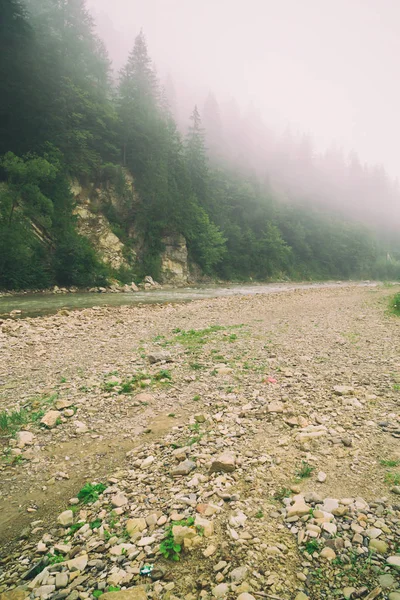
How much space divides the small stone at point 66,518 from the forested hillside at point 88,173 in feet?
70.3

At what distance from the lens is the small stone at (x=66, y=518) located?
9.44ft

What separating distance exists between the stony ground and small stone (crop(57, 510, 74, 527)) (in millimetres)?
13

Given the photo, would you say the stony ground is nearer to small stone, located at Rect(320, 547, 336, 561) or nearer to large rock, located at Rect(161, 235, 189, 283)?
small stone, located at Rect(320, 547, 336, 561)

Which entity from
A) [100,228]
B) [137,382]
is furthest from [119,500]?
[100,228]

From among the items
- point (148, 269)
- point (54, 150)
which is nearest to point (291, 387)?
point (148, 269)

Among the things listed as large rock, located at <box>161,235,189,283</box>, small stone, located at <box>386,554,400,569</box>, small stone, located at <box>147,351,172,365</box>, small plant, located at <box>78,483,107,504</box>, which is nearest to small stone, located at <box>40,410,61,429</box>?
small plant, located at <box>78,483,107,504</box>

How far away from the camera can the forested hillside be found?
23.6m

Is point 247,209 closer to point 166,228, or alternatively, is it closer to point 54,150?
point 166,228

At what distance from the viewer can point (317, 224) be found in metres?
78.1

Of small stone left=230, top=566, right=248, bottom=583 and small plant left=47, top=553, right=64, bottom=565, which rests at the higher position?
small stone left=230, top=566, right=248, bottom=583

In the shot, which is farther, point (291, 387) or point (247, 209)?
point (247, 209)

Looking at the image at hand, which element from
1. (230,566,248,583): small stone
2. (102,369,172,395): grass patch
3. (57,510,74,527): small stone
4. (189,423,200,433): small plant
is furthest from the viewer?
(102,369,172,395): grass patch

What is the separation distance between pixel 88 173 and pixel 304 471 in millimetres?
35634

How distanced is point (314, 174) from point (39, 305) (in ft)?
332
